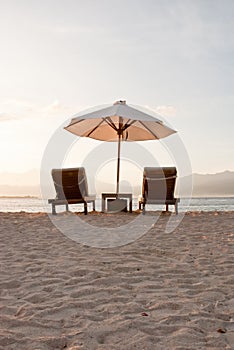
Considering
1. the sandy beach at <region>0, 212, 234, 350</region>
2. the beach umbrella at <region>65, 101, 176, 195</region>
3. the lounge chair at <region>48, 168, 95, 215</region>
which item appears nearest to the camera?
the sandy beach at <region>0, 212, 234, 350</region>

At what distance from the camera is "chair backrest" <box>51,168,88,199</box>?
345 inches

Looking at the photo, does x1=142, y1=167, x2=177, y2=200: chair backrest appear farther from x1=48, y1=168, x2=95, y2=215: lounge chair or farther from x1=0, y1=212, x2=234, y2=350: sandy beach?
x1=0, y1=212, x2=234, y2=350: sandy beach

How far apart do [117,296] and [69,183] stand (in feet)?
20.3

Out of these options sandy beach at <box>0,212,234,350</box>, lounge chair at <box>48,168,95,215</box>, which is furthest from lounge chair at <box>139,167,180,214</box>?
sandy beach at <box>0,212,234,350</box>

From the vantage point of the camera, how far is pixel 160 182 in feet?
28.3

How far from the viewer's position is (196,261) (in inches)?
154

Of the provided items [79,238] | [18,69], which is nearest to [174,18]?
[18,69]

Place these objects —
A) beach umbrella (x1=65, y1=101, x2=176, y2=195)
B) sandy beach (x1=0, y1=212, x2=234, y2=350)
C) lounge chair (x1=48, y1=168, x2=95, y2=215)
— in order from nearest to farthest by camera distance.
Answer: sandy beach (x1=0, y1=212, x2=234, y2=350)
beach umbrella (x1=65, y1=101, x2=176, y2=195)
lounge chair (x1=48, y1=168, x2=95, y2=215)

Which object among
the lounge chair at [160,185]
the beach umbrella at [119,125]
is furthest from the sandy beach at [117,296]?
the beach umbrella at [119,125]

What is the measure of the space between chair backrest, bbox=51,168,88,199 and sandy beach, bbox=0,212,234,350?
373 cm

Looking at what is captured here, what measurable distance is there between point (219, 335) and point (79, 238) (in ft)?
11.7

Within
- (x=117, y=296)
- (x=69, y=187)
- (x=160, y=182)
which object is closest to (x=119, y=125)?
(x=160, y=182)

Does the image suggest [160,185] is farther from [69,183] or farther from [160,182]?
[69,183]

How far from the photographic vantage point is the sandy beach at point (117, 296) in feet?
6.68
